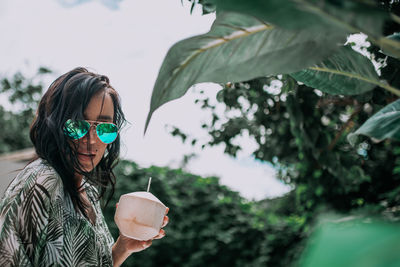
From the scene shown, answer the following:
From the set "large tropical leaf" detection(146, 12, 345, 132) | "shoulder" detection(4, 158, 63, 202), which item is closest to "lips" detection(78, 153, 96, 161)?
"shoulder" detection(4, 158, 63, 202)

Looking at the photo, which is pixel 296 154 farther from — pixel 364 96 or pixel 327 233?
pixel 327 233

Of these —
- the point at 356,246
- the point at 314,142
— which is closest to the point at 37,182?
the point at 356,246

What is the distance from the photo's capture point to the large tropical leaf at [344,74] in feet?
2.52

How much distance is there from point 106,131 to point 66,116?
159mm

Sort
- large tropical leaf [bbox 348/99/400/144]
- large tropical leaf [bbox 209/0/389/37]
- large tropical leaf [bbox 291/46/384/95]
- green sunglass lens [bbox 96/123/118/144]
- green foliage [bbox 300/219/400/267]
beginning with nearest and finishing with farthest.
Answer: green foliage [bbox 300/219/400/267] < large tropical leaf [bbox 209/0/389/37] < large tropical leaf [bbox 348/99/400/144] < large tropical leaf [bbox 291/46/384/95] < green sunglass lens [bbox 96/123/118/144]

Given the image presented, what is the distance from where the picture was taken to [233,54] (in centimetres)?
67

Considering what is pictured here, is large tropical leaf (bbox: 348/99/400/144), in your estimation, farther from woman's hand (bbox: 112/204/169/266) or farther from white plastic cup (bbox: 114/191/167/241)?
woman's hand (bbox: 112/204/169/266)

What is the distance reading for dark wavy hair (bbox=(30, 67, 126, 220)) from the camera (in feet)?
4.43

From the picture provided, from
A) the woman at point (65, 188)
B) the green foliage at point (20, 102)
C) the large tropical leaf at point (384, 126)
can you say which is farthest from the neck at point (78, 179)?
the green foliage at point (20, 102)

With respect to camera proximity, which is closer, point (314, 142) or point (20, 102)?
point (314, 142)

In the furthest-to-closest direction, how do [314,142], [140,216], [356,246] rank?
[314,142], [140,216], [356,246]

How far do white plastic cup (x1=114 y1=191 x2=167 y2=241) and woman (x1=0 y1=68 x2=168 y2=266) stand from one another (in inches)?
4.3

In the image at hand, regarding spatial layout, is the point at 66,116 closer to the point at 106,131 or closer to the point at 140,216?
the point at 106,131

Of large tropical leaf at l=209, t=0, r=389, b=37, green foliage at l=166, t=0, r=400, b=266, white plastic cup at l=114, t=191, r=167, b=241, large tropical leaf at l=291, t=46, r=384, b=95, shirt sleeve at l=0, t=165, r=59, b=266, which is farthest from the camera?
green foliage at l=166, t=0, r=400, b=266
